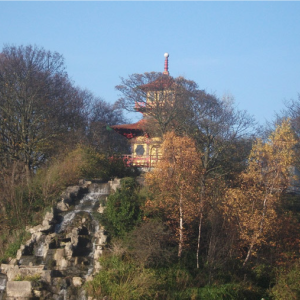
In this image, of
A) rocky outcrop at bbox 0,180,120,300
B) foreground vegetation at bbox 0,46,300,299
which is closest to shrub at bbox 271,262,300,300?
foreground vegetation at bbox 0,46,300,299

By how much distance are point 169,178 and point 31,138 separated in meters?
13.7

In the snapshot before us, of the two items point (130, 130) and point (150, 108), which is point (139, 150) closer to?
point (130, 130)

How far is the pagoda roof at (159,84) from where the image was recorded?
3322cm

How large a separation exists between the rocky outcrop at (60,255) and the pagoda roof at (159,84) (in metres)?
10.3

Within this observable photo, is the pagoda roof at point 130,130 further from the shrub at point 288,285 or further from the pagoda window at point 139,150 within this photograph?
the shrub at point 288,285

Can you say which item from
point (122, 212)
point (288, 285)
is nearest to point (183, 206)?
point (122, 212)

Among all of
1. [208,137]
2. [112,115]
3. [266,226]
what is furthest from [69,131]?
[266,226]

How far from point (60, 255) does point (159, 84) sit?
16260 mm

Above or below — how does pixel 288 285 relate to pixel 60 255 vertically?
below

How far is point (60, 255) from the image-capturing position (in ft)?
67.8

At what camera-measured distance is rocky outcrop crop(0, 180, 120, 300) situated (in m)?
18.7

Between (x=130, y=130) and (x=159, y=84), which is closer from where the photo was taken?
(x=159, y=84)

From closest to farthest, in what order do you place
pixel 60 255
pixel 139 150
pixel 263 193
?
1. pixel 60 255
2. pixel 263 193
3. pixel 139 150

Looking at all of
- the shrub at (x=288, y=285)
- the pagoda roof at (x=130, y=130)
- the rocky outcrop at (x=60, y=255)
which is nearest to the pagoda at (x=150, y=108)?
the pagoda roof at (x=130, y=130)
